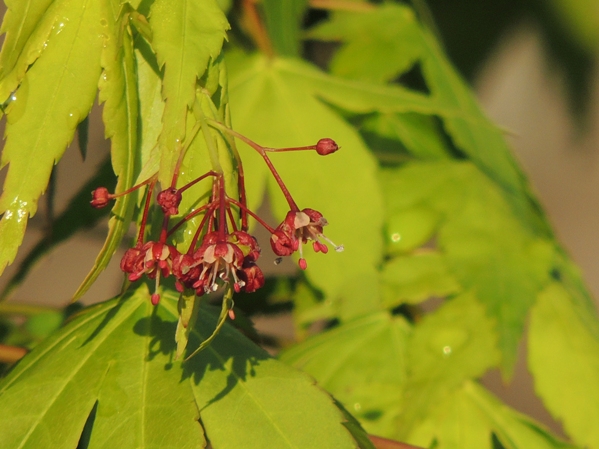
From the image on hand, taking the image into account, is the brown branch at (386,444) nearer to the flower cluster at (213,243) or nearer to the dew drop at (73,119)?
the flower cluster at (213,243)

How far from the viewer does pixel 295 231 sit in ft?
1.57

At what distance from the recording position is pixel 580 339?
35.5 inches

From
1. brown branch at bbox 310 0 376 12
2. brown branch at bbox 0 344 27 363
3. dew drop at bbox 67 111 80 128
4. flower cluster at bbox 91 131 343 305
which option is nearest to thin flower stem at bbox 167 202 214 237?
flower cluster at bbox 91 131 343 305

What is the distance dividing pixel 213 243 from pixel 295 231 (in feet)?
0.21

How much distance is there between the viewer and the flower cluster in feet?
1.43

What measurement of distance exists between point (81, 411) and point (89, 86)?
0.24 metres

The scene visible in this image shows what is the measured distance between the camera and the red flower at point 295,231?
0.47m

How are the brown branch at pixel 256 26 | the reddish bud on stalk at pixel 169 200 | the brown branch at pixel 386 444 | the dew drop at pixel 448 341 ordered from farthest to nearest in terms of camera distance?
the brown branch at pixel 256 26, the dew drop at pixel 448 341, the brown branch at pixel 386 444, the reddish bud on stalk at pixel 169 200

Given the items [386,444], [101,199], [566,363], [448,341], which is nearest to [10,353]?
[101,199]

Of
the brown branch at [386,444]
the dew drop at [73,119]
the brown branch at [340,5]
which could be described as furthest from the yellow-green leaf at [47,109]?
the brown branch at [340,5]

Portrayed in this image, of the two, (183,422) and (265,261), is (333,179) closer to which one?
(183,422)

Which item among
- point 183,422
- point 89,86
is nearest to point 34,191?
point 89,86

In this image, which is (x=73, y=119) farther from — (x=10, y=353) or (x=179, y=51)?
(x=10, y=353)

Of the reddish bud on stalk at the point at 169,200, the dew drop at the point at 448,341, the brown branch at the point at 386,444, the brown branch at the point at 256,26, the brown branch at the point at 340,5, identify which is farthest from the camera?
the brown branch at the point at 340,5
